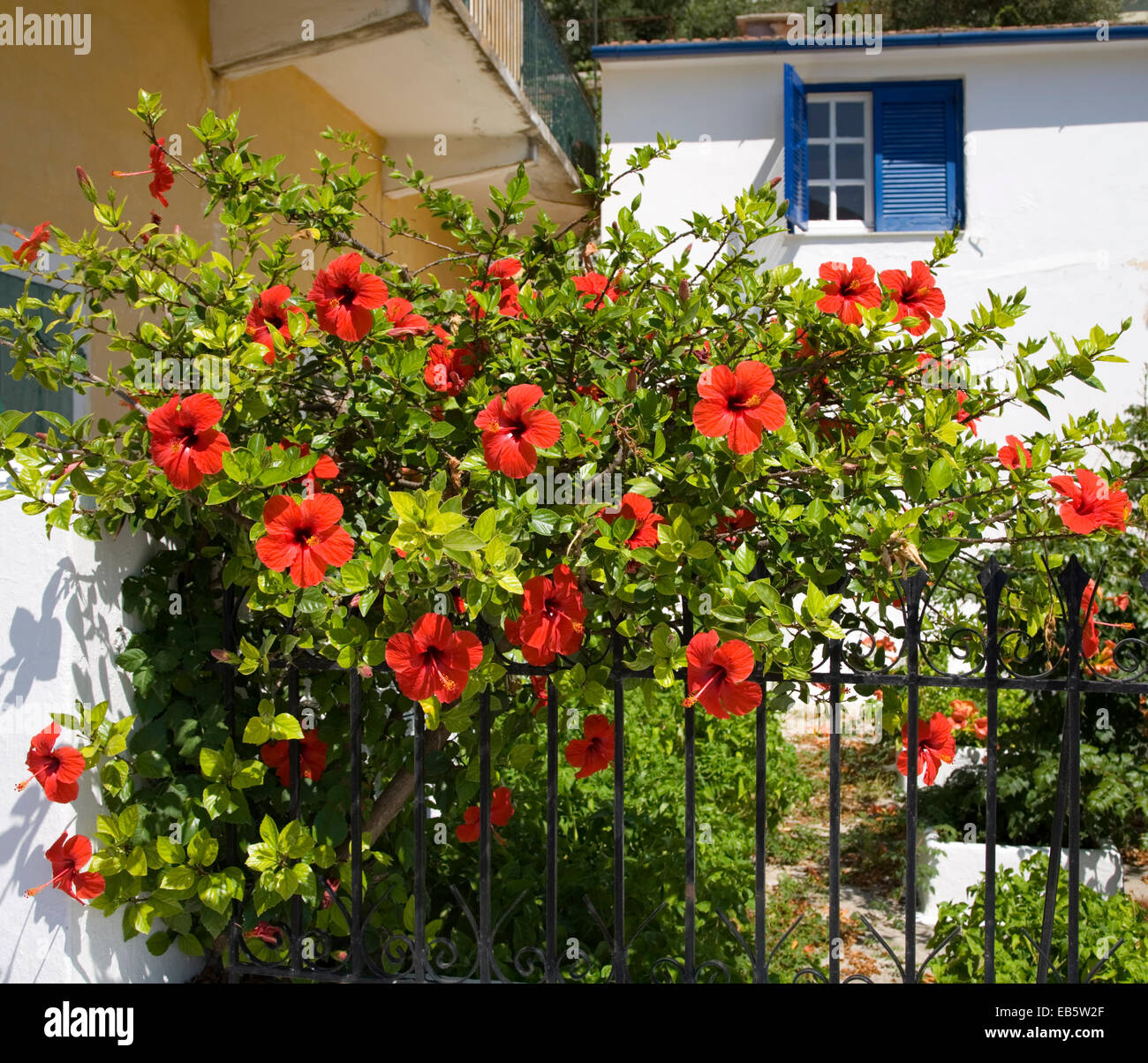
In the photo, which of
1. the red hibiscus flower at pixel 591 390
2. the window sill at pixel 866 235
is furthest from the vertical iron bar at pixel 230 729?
the window sill at pixel 866 235

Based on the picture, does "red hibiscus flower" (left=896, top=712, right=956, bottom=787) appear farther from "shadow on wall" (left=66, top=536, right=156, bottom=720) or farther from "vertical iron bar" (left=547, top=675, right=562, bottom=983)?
"shadow on wall" (left=66, top=536, right=156, bottom=720)

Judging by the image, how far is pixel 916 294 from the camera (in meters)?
2.19

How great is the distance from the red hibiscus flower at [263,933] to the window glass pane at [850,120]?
926 cm

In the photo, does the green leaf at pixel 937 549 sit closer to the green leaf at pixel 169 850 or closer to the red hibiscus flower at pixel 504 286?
the red hibiscus flower at pixel 504 286

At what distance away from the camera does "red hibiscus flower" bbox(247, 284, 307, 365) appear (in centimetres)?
211

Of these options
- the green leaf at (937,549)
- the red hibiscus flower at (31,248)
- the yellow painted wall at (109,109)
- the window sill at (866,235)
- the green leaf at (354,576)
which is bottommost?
the green leaf at (354,576)

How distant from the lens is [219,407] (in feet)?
6.21

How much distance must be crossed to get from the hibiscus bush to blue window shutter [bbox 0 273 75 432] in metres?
1.31

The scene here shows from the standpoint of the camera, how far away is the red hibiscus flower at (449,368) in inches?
85.3

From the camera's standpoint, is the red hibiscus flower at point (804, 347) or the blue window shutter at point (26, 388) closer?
the red hibiscus flower at point (804, 347)

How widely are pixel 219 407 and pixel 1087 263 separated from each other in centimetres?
935

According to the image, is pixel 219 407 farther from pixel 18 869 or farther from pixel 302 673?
pixel 18 869
